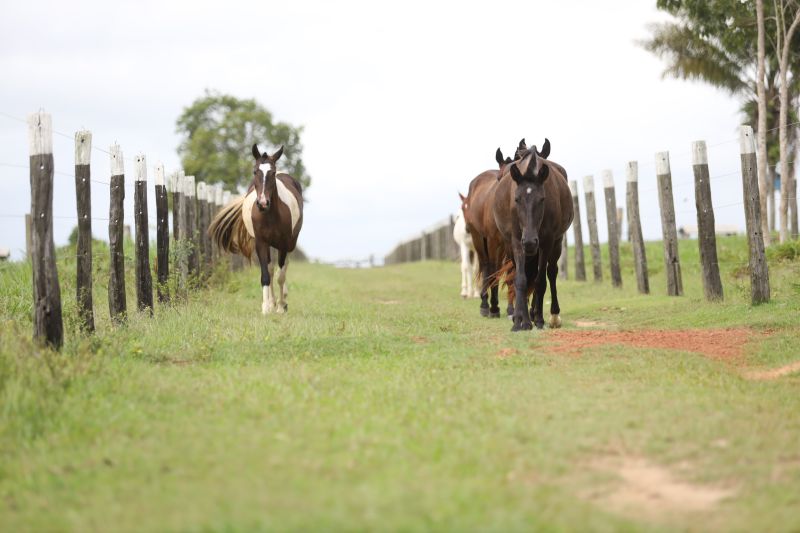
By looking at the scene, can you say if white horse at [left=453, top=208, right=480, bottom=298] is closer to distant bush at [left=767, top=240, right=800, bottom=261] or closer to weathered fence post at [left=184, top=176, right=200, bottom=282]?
weathered fence post at [left=184, top=176, right=200, bottom=282]

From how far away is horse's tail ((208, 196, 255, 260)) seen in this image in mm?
16031

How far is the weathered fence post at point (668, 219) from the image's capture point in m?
16.3

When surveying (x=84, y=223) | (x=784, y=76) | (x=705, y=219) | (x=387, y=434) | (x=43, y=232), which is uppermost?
(x=784, y=76)

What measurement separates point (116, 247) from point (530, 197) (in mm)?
4948

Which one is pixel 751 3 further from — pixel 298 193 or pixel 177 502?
pixel 177 502

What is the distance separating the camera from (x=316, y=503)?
178 inches

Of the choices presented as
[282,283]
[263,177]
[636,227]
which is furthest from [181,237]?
[636,227]

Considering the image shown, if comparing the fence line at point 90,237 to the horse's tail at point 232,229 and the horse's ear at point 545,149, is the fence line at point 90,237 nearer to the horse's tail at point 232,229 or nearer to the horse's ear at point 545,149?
the horse's tail at point 232,229

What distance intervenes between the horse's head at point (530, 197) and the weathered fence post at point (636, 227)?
23.3 feet

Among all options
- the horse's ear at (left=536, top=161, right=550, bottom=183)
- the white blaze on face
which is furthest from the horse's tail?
the horse's ear at (left=536, top=161, right=550, bottom=183)

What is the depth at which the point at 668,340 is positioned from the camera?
10477 millimetres

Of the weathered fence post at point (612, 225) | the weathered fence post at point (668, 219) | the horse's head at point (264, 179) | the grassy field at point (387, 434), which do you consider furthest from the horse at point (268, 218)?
the weathered fence post at point (612, 225)

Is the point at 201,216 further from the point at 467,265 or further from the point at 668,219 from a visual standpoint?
the point at 668,219

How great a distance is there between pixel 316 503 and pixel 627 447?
6.90 feet
